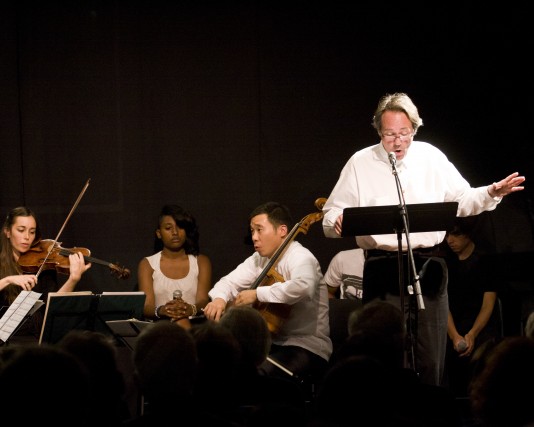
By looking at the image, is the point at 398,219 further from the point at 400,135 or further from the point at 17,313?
the point at 17,313

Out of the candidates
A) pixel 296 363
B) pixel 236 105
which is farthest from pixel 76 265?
pixel 236 105

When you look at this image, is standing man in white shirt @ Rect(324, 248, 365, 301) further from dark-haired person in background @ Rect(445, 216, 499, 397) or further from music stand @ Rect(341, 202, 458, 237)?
music stand @ Rect(341, 202, 458, 237)

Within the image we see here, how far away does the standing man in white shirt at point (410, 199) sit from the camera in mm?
4504

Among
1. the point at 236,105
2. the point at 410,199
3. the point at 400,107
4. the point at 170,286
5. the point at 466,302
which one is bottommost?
the point at 466,302

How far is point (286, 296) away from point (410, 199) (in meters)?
0.92

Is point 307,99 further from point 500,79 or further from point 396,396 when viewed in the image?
point 396,396

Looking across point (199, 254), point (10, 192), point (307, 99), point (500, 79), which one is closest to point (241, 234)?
point (199, 254)

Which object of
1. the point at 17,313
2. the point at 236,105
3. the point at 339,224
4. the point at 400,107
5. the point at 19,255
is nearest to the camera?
the point at 339,224

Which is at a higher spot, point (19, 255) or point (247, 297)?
point (19, 255)

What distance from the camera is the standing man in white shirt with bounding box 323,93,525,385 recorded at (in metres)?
4.50

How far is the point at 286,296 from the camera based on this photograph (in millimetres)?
5035

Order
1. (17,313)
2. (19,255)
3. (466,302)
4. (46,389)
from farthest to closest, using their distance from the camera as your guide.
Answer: (466,302) < (19,255) < (17,313) < (46,389)

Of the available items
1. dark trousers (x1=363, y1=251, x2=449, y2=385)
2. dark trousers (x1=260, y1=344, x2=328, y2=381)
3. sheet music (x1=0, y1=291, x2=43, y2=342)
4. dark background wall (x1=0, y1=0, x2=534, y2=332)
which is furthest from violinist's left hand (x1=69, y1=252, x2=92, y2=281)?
dark trousers (x1=363, y1=251, x2=449, y2=385)

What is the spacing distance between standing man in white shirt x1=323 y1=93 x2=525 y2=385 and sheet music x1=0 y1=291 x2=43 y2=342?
1.62m
